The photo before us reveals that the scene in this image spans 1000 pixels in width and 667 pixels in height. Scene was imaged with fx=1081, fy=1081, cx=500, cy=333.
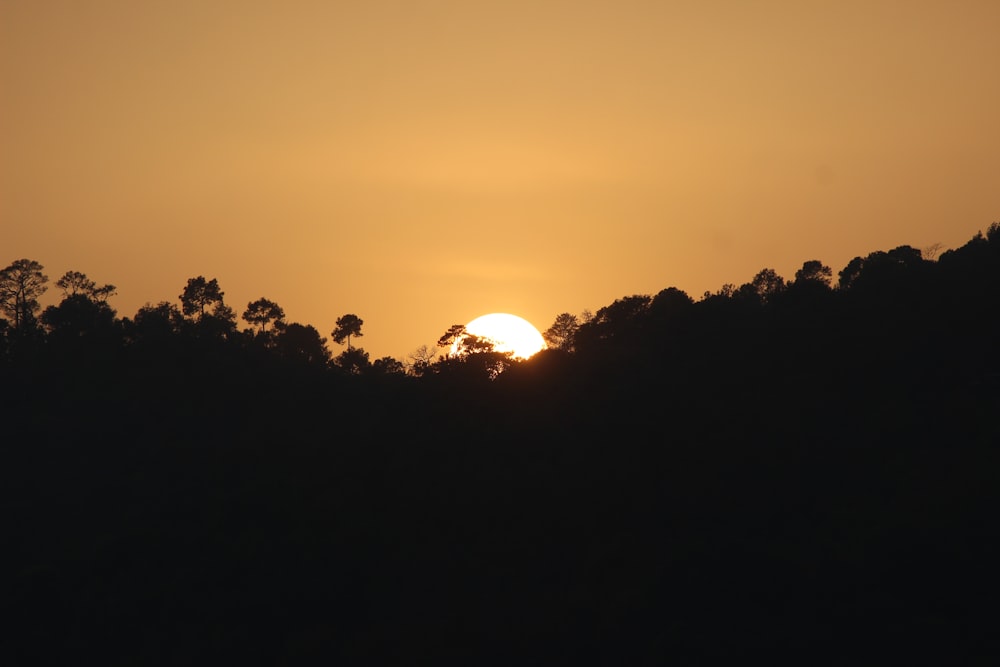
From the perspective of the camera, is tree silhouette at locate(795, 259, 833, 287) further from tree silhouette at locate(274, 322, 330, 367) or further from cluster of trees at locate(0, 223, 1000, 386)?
tree silhouette at locate(274, 322, 330, 367)

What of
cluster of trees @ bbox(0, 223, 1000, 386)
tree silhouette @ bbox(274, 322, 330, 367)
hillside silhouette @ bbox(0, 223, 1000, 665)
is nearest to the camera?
hillside silhouette @ bbox(0, 223, 1000, 665)

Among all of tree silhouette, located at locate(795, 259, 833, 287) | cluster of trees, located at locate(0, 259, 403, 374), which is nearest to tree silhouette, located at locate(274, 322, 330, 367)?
cluster of trees, located at locate(0, 259, 403, 374)

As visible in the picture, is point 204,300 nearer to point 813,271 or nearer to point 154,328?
point 154,328

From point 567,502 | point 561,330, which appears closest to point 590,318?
point 561,330

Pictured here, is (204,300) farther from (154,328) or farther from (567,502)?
(567,502)

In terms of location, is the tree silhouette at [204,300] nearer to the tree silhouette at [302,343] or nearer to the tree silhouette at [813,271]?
the tree silhouette at [302,343]

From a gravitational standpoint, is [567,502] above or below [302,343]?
below

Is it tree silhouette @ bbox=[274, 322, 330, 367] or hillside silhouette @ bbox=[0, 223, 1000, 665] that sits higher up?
tree silhouette @ bbox=[274, 322, 330, 367]

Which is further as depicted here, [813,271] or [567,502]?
[813,271]

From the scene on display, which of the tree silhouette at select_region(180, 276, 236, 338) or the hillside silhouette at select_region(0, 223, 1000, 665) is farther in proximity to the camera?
the tree silhouette at select_region(180, 276, 236, 338)

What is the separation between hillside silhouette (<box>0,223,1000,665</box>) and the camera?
73250 millimetres

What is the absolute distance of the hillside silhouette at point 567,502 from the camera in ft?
240

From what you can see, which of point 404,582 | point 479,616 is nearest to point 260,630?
point 404,582

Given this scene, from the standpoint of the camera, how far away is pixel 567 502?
302 feet
